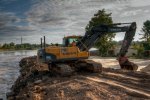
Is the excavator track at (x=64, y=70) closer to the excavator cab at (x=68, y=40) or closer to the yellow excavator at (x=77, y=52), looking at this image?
the yellow excavator at (x=77, y=52)

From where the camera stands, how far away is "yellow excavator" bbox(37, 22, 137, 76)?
19000 millimetres

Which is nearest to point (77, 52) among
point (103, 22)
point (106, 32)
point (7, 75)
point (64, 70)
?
point (64, 70)

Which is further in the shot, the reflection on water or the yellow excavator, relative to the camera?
the reflection on water

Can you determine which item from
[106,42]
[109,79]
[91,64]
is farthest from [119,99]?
[106,42]

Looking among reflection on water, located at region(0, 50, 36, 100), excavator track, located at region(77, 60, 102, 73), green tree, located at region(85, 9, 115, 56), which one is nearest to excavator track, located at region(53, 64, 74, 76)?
excavator track, located at region(77, 60, 102, 73)

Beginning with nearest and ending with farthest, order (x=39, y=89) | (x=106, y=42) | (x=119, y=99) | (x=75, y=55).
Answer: (x=119, y=99)
(x=39, y=89)
(x=75, y=55)
(x=106, y=42)

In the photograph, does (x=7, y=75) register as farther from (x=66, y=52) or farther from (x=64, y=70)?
(x=64, y=70)

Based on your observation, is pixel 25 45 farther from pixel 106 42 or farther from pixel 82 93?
pixel 82 93

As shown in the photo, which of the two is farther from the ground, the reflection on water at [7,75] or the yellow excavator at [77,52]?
the yellow excavator at [77,52]

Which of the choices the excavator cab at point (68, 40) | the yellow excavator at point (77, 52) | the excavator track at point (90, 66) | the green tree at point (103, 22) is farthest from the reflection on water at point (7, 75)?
the green tree at point (103, 22)

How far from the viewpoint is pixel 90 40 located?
20.8m

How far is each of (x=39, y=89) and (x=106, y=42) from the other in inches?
1468

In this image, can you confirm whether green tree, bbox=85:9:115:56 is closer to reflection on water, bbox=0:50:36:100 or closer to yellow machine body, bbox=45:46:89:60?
reflection on water, bbox=0:50:36:100

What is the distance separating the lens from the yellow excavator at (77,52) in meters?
19.0
